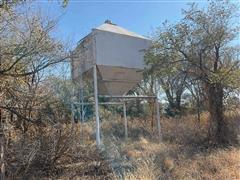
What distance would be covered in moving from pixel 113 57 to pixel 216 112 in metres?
4.19

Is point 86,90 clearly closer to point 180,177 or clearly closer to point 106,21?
point 106,21

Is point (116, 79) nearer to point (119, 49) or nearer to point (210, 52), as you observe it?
point (119, 49)

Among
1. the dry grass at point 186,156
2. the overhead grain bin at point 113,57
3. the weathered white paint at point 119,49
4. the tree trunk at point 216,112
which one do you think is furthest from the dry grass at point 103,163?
the weathered white paint at point 119,49

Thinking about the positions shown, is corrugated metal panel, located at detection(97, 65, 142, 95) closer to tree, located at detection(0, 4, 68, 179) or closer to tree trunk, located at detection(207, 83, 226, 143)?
tree trunk, located at detection(207, 83, 226, 143)

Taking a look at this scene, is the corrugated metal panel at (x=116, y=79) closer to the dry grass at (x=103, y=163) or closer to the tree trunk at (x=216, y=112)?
the tree trunk at (x=216, y=112)

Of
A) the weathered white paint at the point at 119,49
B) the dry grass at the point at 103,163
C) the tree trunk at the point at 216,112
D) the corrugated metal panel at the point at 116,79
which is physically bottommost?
the dry grass at the point at 103,163

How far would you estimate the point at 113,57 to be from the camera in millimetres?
11547

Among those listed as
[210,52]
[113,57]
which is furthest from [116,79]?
[210,52]

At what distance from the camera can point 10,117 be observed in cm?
750

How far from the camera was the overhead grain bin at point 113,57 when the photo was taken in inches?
430

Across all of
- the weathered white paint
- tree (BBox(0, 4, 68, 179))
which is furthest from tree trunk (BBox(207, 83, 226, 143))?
tree (BBox(0, 4, 68, 179))

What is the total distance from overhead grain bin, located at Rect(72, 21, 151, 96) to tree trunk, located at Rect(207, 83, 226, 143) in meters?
2.87

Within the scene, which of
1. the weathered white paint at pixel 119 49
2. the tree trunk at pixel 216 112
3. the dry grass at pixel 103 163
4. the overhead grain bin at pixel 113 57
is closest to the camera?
the dry grass at pixel 103 163

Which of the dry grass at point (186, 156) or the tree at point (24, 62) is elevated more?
the tree at point (24, 62)
